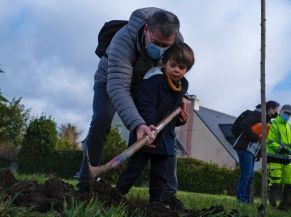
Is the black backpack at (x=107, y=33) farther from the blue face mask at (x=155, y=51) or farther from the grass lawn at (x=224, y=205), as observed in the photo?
the grass lawn at (x=224, y=205)

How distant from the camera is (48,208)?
334 cm

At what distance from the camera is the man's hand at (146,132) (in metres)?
4.17

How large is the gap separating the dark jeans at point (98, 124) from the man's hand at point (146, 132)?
695 millimetres

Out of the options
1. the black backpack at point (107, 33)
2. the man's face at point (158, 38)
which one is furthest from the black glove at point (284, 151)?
the man's face at point (158, 38)

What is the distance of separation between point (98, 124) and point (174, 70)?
2.51 feet

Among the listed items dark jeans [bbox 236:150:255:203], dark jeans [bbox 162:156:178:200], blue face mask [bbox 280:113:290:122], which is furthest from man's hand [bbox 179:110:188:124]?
blue face mask [bbox 280:113:290:122]

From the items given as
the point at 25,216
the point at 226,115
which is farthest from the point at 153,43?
the point at 226,115

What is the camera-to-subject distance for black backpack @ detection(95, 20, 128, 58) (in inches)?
197

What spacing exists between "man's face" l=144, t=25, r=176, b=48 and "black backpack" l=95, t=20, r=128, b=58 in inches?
21.5

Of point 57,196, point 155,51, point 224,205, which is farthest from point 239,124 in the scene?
point 57,196

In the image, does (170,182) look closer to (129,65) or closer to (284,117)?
(129,65)

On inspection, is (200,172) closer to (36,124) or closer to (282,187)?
(36,124)

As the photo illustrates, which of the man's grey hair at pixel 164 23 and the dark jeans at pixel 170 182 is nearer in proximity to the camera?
the man's grey hair at pixel 164 23

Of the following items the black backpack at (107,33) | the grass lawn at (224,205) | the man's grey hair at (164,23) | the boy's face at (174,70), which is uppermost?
the black backpack at (107,33)
